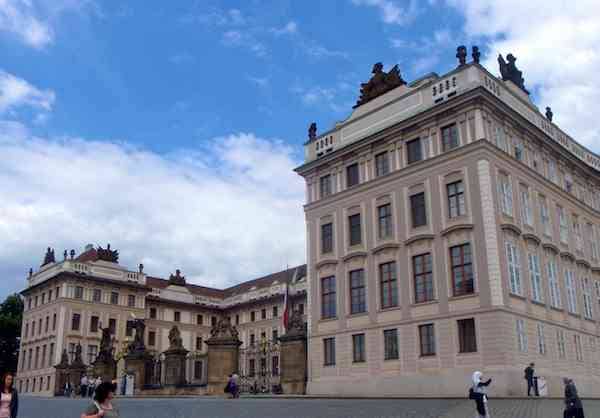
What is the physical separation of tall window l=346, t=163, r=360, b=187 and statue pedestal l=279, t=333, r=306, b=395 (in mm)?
10425

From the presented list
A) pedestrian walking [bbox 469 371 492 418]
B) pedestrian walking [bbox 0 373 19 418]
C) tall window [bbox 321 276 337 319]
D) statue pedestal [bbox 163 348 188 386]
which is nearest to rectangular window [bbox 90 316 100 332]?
statue pedestal [bbox 163 348 188 386]

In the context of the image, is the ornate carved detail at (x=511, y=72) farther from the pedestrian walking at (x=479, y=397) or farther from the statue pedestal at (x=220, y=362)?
the pedestrian walking at (x=479, y=397)

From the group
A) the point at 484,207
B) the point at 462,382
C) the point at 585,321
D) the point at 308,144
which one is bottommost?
the point at 462,382

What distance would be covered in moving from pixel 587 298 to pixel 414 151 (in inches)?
580

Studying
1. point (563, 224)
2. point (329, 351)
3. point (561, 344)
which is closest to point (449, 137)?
point (563, 224)

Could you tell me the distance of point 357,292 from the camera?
38.5 metres

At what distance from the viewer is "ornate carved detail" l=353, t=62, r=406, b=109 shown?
41.2 m

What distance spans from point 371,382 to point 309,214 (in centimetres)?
1236

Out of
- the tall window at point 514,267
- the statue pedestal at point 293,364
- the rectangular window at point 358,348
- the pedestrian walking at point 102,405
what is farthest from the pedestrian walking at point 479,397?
the rectangular window at point 358,348

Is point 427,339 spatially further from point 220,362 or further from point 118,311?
point 118,311

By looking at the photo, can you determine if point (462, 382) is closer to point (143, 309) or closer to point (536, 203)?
point (536, 203)

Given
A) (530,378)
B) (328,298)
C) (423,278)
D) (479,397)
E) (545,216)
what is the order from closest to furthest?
(479,397) < (530,378) < (423,278) < (545,216) < (328,298)

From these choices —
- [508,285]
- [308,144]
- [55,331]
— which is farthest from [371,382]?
[55,331]

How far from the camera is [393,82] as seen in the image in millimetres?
41156
